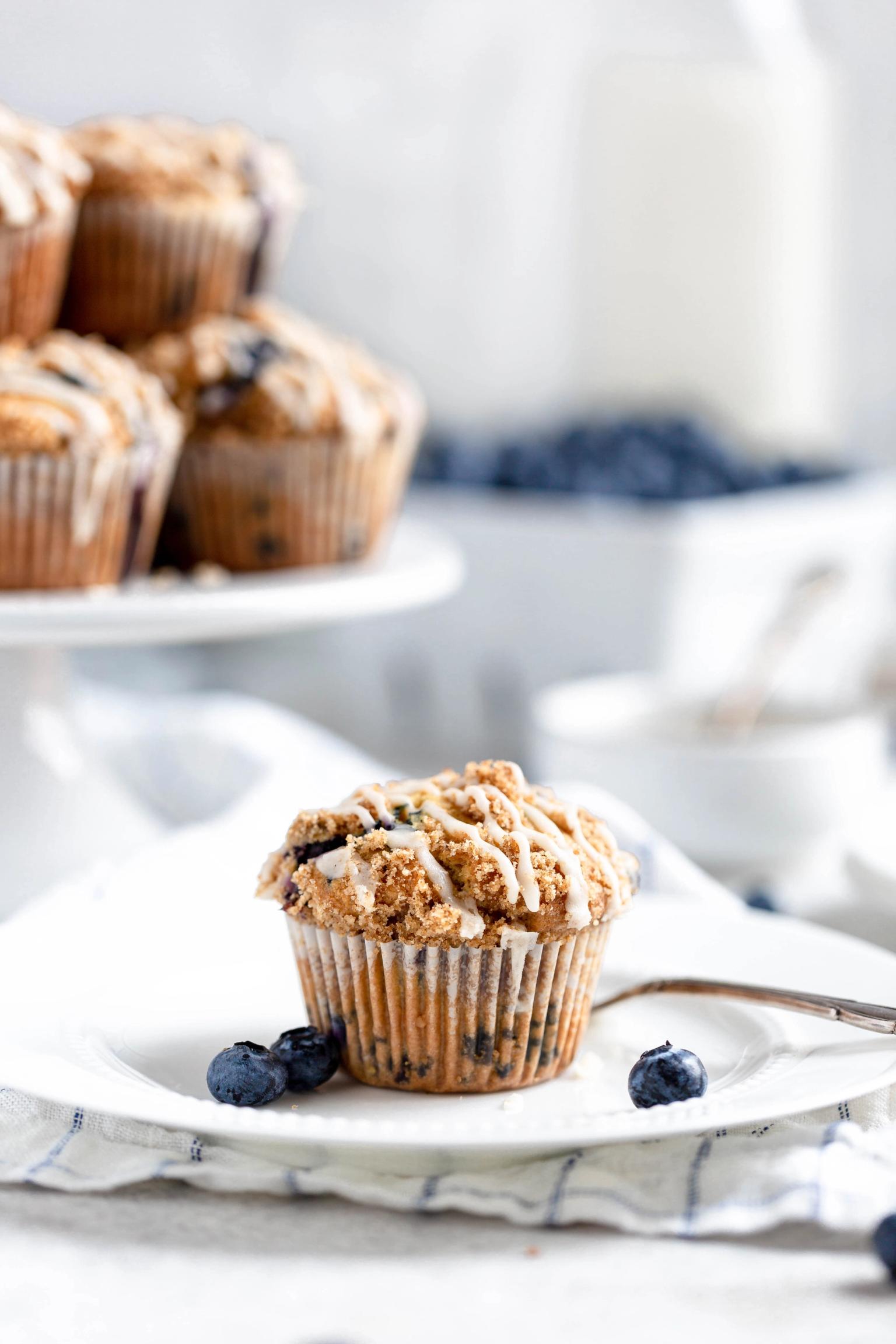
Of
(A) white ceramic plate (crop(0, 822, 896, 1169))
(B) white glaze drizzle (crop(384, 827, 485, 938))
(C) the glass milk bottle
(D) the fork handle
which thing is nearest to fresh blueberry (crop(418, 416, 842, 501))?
(C) the glass milk bottle

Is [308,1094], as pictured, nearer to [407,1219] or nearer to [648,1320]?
[407,1219]

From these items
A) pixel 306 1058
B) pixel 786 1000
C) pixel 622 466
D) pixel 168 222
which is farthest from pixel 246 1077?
pixel 622 466

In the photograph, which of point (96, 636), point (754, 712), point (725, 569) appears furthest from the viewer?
point (725, 569)

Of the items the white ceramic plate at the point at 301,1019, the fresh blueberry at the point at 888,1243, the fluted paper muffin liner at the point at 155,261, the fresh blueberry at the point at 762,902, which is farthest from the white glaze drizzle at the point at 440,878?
the fluted paper muffin liner at the point at 155,261

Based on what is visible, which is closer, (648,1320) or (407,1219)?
(648,1320)

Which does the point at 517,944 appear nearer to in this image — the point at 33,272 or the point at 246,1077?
the point at 246,1077

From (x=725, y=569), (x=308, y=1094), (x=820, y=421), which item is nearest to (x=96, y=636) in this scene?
(x=308, y=1094)
